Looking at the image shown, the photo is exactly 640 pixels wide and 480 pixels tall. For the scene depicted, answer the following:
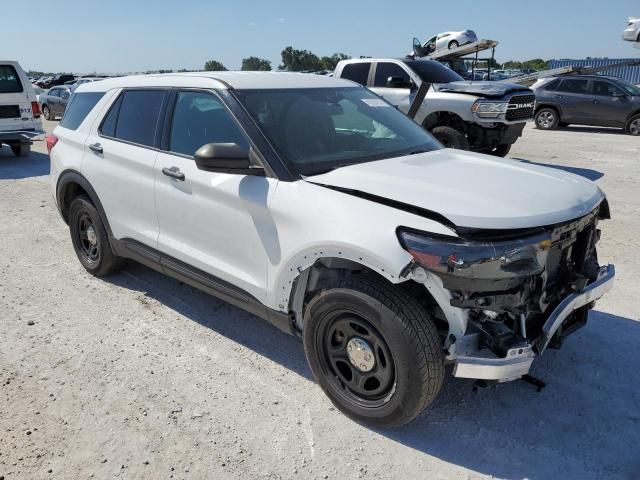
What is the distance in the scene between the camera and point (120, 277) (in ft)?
16.5

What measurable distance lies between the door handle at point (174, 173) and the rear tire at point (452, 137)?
674 cm

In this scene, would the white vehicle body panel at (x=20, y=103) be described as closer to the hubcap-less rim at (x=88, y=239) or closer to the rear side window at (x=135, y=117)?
the hubcap-less rim at (x=88, y=239)

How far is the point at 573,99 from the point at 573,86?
1.23 ft

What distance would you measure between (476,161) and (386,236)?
4.12 feet


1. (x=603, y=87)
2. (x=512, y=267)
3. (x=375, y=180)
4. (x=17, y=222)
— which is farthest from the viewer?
(x=603, y=87)

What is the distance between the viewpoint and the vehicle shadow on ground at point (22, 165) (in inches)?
401

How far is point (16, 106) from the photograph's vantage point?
11.2 m

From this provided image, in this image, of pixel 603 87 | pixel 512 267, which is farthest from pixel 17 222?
pixel 603 87

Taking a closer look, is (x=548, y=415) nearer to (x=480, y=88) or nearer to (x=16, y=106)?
(x=480, y=88)

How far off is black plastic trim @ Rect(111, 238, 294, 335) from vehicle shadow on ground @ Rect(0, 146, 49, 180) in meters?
6.93

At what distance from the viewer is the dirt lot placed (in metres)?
2.71

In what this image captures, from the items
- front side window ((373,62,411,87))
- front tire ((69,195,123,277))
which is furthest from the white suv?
front side window ((373,62,411,87))

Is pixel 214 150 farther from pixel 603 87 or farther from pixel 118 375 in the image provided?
pixel 603 87

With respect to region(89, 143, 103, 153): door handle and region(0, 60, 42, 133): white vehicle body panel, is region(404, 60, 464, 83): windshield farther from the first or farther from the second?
region(0, 60, 42, 133): white vehicle body panel
